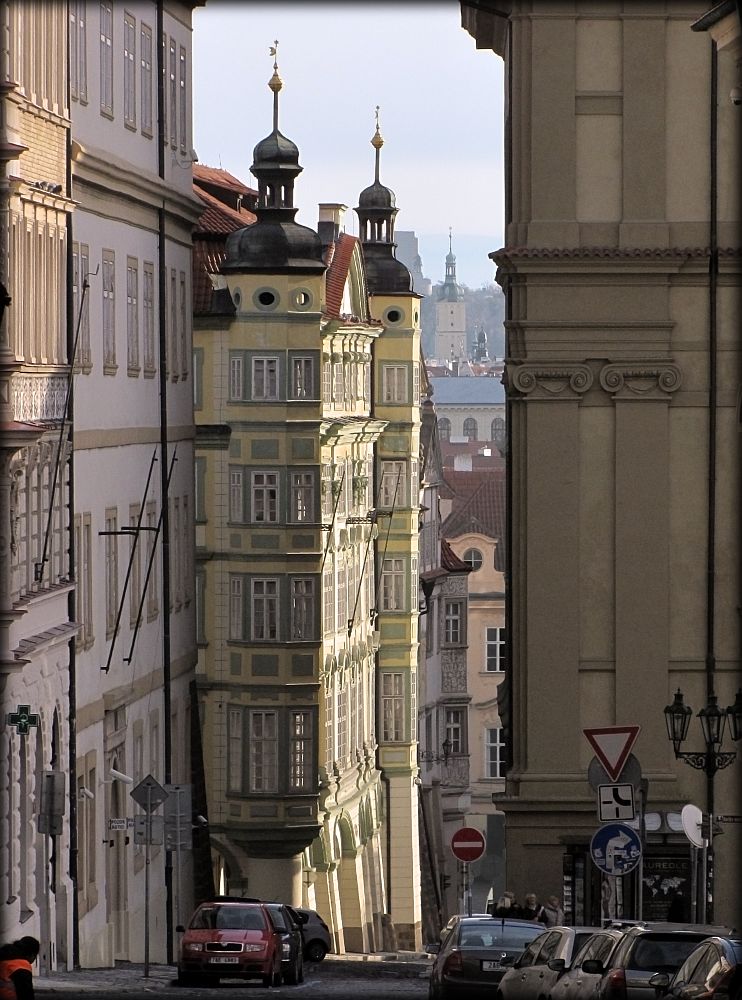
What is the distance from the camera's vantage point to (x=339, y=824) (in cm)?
6206

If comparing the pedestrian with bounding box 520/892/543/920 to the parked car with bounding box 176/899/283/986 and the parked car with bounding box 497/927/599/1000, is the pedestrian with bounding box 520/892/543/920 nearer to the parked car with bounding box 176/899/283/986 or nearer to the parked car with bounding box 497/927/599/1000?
the parked car with bounding box 176/899/283/986

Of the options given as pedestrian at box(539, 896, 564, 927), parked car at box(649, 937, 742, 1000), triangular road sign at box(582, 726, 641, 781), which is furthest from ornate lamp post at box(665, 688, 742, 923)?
parked car at box(649, 937, 742, 1000)

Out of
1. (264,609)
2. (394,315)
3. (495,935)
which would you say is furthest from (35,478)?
(394,315)

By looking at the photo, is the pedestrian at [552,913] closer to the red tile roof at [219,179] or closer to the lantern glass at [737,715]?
the lantern glass at [737,715]

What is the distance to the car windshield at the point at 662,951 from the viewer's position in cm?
1925

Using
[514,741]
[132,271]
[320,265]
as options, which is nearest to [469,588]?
[320,265]

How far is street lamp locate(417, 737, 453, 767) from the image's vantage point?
3255 inches

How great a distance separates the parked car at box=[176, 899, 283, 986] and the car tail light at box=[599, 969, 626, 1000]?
1240cm

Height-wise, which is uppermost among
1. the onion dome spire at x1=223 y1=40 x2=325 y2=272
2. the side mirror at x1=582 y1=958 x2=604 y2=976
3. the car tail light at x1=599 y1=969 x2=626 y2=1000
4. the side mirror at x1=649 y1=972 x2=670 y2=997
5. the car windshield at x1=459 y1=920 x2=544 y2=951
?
the onion dome spire at x1=223 y1=40 x2=325 y2=272

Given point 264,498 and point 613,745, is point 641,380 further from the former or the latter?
point 264,498

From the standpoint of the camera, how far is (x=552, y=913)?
3186 cm

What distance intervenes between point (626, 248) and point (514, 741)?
19.9 ft

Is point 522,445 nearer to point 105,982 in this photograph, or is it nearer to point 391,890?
point 105,982

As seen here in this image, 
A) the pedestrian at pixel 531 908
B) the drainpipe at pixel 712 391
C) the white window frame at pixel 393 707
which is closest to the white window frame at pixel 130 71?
the drainpipe at pixel 712 391
